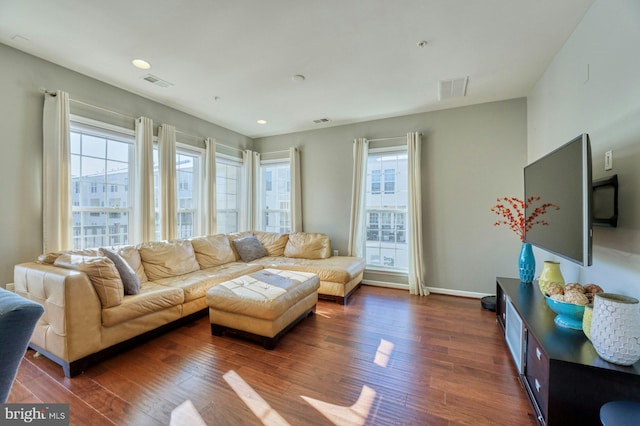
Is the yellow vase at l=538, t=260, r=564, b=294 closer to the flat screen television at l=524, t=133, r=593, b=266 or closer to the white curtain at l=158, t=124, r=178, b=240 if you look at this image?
the flat screen television at l=524, t=133, r=593, b=266

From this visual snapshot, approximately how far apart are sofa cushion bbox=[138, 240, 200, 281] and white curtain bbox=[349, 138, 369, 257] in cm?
237

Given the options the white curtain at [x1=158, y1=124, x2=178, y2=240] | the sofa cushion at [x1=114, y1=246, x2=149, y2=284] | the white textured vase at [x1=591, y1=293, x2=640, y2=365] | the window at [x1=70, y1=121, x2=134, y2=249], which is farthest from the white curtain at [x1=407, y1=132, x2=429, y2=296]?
the window at [x1=70, y1=121, x2=134, y2=249]

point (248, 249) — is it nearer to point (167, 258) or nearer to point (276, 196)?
Answer: point (167, 258)

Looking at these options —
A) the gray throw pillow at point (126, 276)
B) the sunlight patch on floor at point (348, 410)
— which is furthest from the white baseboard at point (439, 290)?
the gray throw pillow at point (126, 276)

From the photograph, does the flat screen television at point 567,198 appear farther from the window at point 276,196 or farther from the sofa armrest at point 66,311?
the window at point 276,196

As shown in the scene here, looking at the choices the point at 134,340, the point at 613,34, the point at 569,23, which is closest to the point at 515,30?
the point at 569,23

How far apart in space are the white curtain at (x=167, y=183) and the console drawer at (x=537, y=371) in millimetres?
3885

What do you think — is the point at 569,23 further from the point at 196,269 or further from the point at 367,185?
the point at 196,269

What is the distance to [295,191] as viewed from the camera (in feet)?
15.8

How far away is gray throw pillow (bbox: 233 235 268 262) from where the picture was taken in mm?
4156

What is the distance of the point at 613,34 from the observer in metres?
1.67

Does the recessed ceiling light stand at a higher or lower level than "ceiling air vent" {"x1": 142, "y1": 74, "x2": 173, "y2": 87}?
lower

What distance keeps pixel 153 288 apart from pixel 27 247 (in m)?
1.18

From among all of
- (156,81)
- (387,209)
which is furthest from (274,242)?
(156,81)
